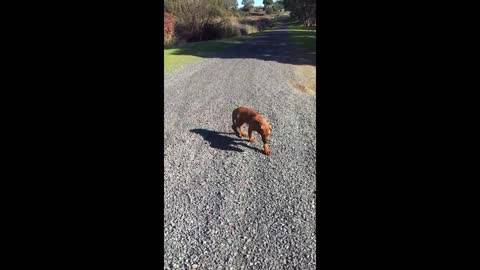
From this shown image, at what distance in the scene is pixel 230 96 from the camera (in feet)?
28.6

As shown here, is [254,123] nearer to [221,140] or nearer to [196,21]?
[221,140]

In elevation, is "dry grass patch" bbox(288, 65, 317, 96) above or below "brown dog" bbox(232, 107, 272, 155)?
above

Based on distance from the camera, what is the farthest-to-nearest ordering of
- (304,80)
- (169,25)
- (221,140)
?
(169,25), (304,80), (221,140)

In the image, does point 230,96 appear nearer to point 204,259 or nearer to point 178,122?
point 178,122

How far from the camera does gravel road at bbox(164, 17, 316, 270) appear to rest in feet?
9.46

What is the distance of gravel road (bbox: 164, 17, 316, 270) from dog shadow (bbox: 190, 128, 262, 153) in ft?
0.06

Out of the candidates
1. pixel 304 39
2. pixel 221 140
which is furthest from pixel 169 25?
pixel 221 140

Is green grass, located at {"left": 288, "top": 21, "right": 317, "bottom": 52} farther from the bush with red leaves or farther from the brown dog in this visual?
the brown dog

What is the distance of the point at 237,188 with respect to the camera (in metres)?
4.00

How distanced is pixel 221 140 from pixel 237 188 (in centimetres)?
181

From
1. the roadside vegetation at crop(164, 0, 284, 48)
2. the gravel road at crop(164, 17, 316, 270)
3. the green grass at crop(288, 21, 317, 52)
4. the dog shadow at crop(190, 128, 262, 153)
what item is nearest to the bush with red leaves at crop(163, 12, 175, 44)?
the roadside vegetation at crop(164, 0, 284, 48)

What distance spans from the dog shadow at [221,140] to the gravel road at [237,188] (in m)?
0.02

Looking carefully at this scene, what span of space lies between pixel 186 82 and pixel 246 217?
26.6ft

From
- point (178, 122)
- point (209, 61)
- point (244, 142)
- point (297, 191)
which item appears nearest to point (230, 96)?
point (178, 122)
